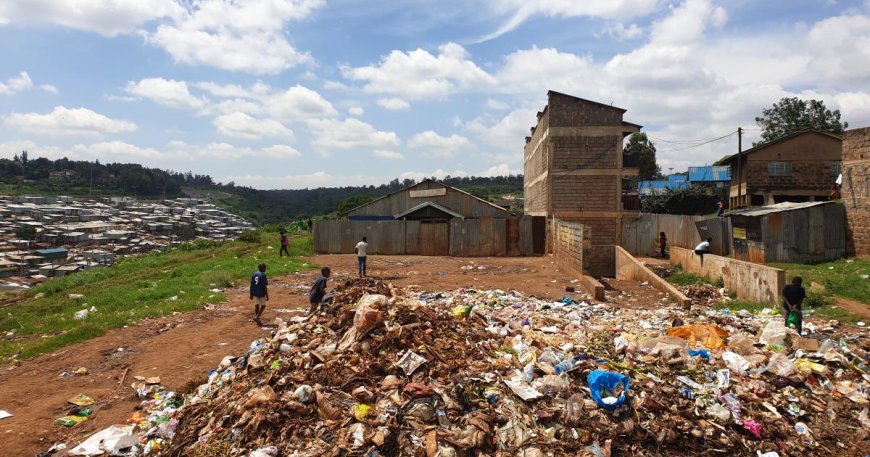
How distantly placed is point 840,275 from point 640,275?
14.6 feet

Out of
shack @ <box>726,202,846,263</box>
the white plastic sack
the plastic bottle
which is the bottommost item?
the plastic bottle

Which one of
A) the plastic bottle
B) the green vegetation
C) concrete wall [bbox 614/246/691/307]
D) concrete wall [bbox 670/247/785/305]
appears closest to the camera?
the plastic bottle

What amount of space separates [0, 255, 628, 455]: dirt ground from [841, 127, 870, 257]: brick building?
814 cm

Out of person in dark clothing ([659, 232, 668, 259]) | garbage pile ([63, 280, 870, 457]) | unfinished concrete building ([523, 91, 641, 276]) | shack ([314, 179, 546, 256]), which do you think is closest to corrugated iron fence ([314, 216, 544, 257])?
shack ([314, 179, 546, 256])

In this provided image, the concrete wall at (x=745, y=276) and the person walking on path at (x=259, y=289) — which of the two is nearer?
the person walking on path at (x=259, y=289)

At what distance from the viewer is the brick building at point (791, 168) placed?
26.3 metres

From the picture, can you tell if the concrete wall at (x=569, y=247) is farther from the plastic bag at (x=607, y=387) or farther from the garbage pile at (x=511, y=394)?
the plastic bag at (x=607, y=387)

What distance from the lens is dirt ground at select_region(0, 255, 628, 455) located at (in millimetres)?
5398

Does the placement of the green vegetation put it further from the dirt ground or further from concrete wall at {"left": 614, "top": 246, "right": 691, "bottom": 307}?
the dirt ground

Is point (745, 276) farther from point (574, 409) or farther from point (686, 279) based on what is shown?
point (574, 409)

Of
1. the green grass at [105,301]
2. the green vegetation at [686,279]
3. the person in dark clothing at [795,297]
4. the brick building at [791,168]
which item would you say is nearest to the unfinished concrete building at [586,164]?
the green vegetation at [686,279]

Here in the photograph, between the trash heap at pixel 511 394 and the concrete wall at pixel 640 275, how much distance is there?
3994 mm

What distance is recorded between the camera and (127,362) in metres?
7.44

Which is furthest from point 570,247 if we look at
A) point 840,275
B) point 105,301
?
point 105,301
